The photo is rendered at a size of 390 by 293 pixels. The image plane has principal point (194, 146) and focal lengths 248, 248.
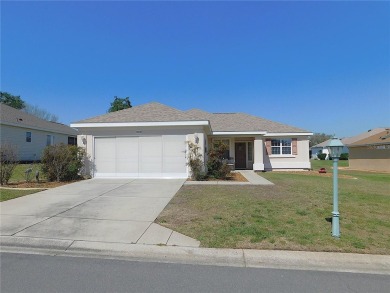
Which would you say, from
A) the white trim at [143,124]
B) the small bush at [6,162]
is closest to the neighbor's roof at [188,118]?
the white trim at [143,124]

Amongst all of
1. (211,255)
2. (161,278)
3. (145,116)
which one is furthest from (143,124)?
(161,278)

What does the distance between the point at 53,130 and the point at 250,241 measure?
29144mm

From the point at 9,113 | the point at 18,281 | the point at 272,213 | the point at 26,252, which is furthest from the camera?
the point at 9,113

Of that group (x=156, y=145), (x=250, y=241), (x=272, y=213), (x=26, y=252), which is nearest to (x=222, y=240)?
(x=250, y=241)

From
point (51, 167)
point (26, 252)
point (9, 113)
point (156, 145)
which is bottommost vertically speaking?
point (26, 252)

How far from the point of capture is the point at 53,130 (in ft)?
92.0

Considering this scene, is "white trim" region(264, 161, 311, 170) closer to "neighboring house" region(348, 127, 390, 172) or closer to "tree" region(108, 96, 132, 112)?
"neighboring house" region(348, 127, 390, 172)

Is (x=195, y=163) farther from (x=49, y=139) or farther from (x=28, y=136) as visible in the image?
(x=49, y=139)

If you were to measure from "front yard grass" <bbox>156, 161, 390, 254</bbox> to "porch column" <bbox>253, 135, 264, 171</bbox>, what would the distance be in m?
10.2

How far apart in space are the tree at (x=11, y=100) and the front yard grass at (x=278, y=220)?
6294 cm

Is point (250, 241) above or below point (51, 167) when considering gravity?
below

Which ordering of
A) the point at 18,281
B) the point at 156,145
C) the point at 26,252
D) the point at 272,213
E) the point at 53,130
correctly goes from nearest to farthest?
1. the point at 18,281
2. the point at 26,252
3. the point at 272,213
4. the point at 156,145
5. the point at 53,130

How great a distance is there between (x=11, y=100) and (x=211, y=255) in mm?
67690

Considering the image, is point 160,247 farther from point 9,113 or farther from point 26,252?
point 9,113
